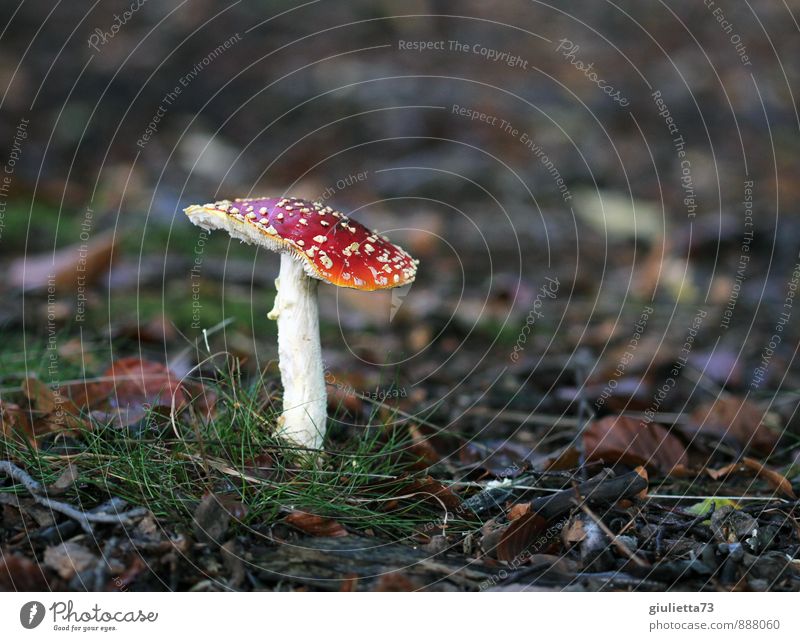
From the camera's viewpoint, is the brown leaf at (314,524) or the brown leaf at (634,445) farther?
the brown leaf at (634,445)

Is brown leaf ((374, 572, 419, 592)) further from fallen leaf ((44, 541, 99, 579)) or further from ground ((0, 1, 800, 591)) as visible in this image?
fallen leaf ((44, 541, 99, 579))

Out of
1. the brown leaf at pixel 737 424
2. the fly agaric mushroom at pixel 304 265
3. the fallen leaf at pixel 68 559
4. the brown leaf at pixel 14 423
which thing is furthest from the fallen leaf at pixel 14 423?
the brown leaf at pixel 737 424

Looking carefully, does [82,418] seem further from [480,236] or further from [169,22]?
→ [169,22]

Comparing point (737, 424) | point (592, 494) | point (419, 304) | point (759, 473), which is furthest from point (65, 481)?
point (419, 304)

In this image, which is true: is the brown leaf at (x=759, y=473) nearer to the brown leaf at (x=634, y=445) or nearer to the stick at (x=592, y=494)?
the brown leaf at (x=634, y=445)

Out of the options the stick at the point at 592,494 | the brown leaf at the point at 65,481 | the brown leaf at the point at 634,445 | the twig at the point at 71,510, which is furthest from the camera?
the brown leaf at the point at 634,445

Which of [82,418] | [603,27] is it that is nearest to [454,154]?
[603,27]
